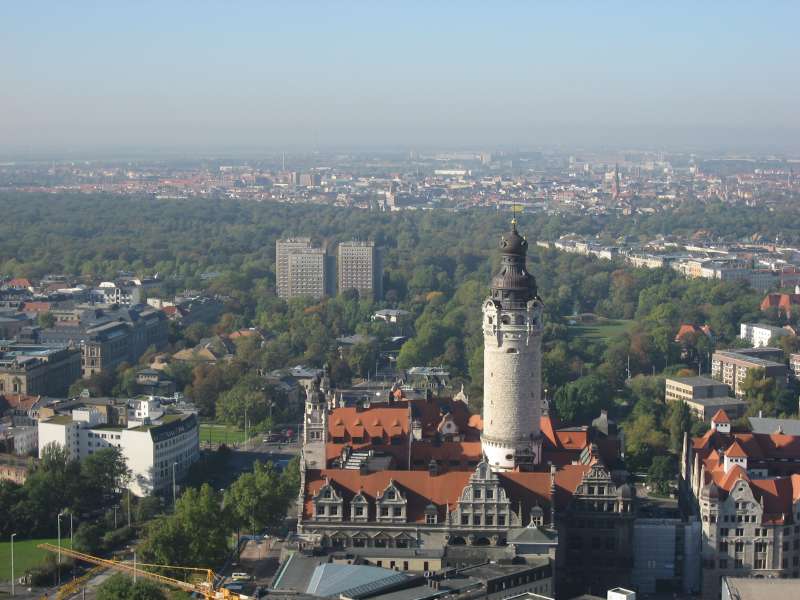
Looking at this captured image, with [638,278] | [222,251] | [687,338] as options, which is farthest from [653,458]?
[222,251]

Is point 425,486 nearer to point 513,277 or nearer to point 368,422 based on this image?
point 513,277

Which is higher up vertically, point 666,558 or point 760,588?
point 760,588

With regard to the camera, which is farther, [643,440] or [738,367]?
[738,367]

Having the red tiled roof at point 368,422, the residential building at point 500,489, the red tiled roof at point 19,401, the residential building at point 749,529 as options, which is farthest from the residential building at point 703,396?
the red tiled roof at point 19,401

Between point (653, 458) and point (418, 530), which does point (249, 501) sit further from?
point (653, 458)

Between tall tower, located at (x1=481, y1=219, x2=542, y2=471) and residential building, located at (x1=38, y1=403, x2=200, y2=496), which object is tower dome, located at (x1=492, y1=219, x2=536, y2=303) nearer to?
tall tower, located at (x1=481, y1=219, x2=542, y2=471)

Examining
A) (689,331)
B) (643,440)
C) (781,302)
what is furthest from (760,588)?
(781,302)
